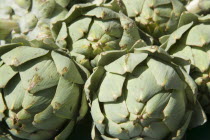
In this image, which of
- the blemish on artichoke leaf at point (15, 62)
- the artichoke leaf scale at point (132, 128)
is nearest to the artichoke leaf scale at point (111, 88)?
the artichoke leaf scale at point (132, 128)

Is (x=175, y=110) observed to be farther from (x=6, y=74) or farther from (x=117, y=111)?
(x=6, y=74)

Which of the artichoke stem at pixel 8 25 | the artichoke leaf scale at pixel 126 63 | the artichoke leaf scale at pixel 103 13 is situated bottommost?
the artichoke leaf scale at pixel 126 63

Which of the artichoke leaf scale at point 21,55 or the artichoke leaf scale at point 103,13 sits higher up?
the artichoke leaf scale at point 103,13

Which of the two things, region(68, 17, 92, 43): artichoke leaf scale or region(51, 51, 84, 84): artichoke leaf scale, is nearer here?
region(51, 51, 84, 84): artichoke leaf scale

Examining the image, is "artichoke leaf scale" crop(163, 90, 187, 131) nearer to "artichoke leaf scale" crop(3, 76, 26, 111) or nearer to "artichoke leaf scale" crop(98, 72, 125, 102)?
"artichoke leaf scale" crop(98, 72, 125, 102)

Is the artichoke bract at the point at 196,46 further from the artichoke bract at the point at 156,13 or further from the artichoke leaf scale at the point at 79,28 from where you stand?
the artichoke leaf scale at the point at 79,28

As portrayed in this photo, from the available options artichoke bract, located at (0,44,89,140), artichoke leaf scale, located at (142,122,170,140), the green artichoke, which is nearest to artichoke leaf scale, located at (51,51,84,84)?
artichoke bract, located at (0,44,89,140)
